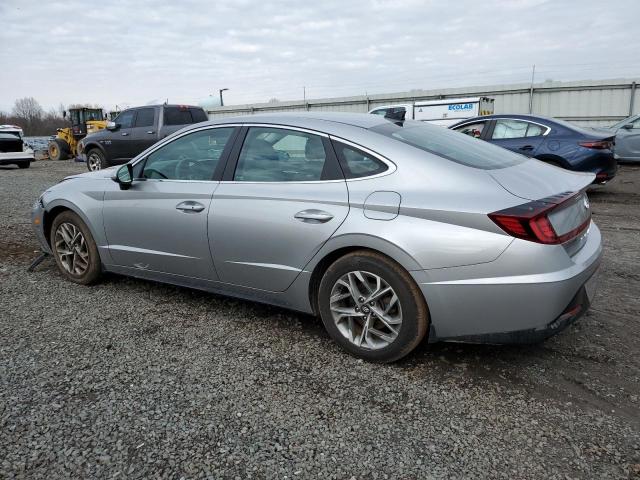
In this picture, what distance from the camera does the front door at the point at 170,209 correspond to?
3.68 meters

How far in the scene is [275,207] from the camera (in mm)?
3279

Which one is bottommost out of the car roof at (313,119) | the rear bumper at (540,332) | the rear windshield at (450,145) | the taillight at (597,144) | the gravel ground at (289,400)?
the gravel ground at (289,400)

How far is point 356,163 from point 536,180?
42.1 inches

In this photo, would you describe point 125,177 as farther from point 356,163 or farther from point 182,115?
point 182,115

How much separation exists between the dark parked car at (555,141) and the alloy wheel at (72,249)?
261 inches

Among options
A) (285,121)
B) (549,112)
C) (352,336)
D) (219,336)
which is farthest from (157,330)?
(549,112)

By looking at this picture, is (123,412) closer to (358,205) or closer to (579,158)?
(358,205)

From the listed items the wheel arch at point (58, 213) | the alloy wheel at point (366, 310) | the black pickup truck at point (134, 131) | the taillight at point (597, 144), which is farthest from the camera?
the black pickup truck at point (134, 131)

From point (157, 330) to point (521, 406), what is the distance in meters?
2.46

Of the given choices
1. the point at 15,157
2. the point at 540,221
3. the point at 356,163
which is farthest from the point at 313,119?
the point at 15,157

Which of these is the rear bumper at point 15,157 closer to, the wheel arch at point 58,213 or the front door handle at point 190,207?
the wheel arch at point 58,213

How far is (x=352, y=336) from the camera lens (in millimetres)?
3127

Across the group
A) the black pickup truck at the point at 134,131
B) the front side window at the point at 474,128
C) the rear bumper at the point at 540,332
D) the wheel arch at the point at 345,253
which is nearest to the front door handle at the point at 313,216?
the wheel arch at the point at 345,253

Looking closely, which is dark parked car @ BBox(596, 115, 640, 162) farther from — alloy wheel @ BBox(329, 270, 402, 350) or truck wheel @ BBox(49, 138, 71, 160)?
truck wheel @ BBox(49, 138, 71, 160)
